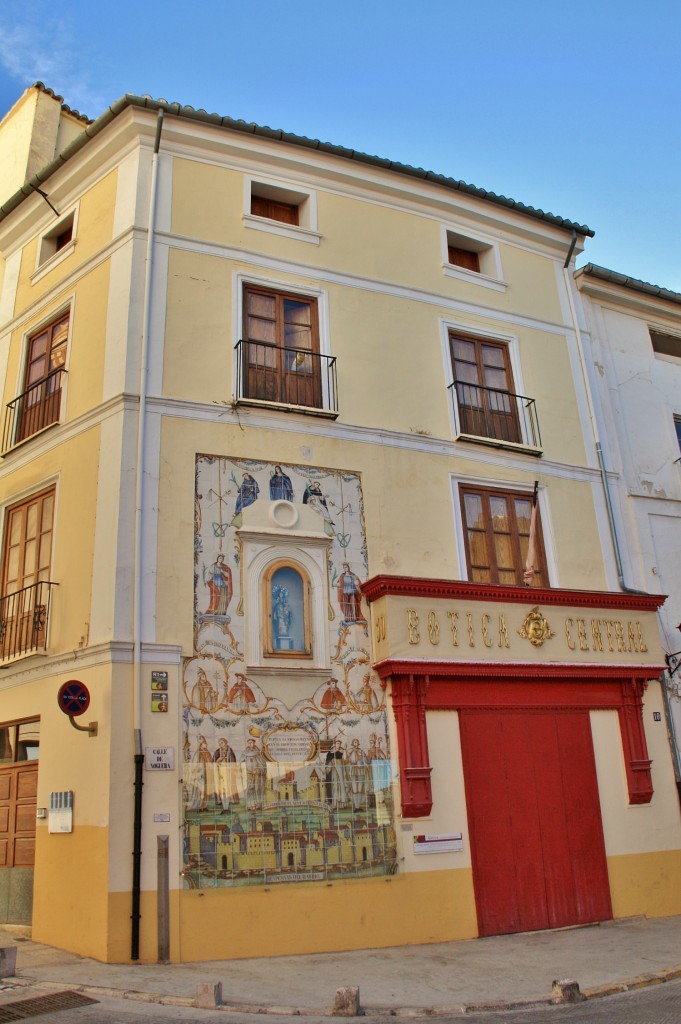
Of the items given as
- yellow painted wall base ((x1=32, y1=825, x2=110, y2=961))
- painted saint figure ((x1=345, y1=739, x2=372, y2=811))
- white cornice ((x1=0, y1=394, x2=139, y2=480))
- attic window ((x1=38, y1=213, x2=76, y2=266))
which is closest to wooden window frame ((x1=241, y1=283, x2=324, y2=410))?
white cornice ((x1=0, y1=394, x2=139, y2=480))

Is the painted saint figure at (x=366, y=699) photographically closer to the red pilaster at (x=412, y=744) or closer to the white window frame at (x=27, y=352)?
the red pilaster at (x=412, y=744)

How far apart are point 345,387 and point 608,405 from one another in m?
5.64

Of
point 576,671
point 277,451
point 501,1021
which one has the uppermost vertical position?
point 277,451

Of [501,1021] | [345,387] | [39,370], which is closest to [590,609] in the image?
[345,387]

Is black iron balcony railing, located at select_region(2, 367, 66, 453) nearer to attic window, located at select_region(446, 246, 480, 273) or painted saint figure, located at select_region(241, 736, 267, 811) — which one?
painted saint figure, located at select_region(241, 736, 267, 811)

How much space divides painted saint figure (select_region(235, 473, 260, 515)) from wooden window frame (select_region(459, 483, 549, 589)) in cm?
345

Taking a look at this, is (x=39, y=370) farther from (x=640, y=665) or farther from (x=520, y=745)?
(x=640, y=665)

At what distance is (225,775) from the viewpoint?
35.6 ft

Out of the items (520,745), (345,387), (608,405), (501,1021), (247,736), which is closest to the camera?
(501,1021)

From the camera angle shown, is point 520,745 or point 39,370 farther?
point 39,370

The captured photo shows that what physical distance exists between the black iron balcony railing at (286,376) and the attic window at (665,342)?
25.5ft

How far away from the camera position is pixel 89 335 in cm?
1310

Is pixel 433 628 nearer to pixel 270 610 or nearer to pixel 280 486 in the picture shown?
pixel 270 610

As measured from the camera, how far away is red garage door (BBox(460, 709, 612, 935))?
1188cm
